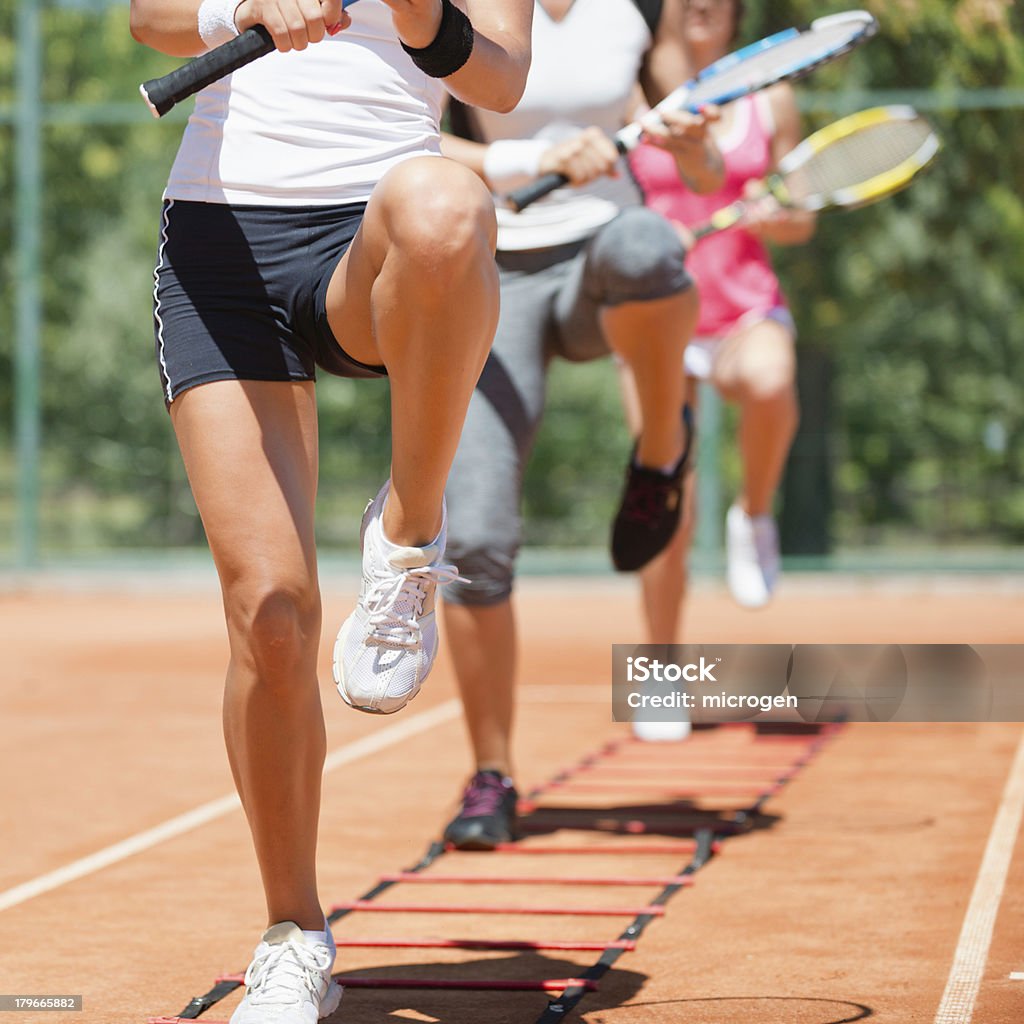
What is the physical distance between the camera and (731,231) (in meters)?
6.20

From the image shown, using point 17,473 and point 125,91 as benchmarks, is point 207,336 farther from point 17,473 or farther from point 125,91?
point 125,91

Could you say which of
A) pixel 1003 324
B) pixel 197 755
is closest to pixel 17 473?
pixel 1003 324

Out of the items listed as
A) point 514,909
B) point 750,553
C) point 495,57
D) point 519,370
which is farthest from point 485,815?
point 750,553

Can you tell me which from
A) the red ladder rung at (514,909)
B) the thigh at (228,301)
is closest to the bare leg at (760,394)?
the red ladder rung at (514,909)

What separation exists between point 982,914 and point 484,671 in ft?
4.30

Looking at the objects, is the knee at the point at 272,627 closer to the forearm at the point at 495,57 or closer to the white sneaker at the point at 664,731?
the forearm at the point at 495,57

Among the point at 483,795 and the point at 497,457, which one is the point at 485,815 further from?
the point at 497,457

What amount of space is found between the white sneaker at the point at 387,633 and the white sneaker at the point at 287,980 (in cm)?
34

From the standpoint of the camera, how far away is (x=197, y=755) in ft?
18.2

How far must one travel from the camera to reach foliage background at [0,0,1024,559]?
11.5m

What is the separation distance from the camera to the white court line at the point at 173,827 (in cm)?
382

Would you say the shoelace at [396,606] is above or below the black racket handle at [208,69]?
below

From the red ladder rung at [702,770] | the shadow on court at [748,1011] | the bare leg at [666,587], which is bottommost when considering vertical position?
the red ladder rung at [702,770]

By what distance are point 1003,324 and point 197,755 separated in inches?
288
